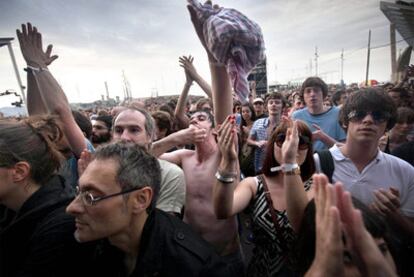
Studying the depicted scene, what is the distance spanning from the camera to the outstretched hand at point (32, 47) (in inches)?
89.6

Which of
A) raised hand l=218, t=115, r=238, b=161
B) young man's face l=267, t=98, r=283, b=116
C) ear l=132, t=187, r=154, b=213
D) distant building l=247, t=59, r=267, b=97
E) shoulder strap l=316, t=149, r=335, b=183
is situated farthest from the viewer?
distant building l=247, t=59, r=267, b=97

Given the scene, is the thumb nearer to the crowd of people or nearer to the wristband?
the crowd of people

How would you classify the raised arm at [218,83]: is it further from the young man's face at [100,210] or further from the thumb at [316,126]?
the thumb at [316,126]

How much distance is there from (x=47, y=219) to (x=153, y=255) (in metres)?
0.64

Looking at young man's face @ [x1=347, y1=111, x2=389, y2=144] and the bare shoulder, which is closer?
young man's face @ [x1=347, y1=111, x2=389, y2=144]

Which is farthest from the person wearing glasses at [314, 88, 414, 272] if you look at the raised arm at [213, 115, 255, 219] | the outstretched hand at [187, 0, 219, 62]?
the outstretched hand at [187, 0, 219, 62]

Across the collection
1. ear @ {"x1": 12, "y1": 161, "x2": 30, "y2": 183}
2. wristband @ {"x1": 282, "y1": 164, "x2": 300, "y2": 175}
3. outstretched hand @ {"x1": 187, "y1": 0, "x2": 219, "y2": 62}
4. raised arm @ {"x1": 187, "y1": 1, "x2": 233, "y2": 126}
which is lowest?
wristband @ {"x1": 282, "y1": 164, "x2": 300, "y2": 175}

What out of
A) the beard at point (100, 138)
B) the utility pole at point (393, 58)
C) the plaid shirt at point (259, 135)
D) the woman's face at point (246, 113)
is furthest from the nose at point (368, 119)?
the utility pole at point (393, 58)

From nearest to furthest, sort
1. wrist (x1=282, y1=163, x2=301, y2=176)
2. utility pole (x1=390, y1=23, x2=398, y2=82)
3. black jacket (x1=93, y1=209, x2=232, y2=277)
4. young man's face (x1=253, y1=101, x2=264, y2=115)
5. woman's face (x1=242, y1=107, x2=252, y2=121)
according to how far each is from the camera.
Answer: black jacket (x1=93, y1=209, x2=232, y2=277) < wrist (x1=282, y1=163, x2=301, y2=176) < woman's face (x1=242, y1=107, x2=252, y2=121) < young man's face (x1=253, y1=101, x2=264, y2=115) < utility pole (x1=390, y1=23, x2=398, y2=82)

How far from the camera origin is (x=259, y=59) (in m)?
1.40

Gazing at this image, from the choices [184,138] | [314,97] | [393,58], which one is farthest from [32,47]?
[393,58]

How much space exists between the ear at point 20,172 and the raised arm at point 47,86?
0.63 m

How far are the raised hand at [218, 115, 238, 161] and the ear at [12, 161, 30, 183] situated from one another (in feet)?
4.00

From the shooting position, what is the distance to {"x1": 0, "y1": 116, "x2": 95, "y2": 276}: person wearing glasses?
1.29 metres
